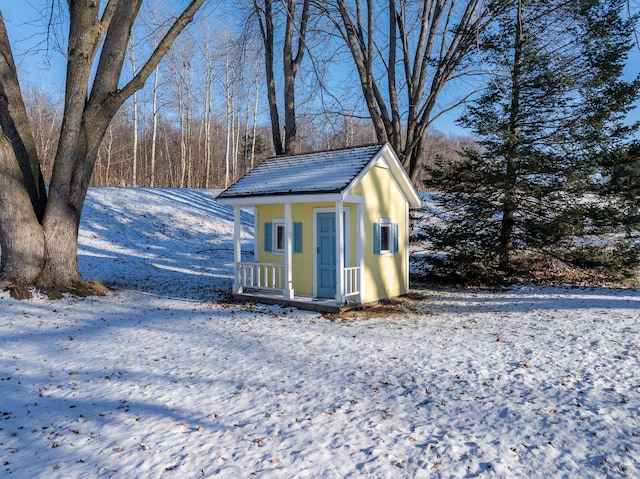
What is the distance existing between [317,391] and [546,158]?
459 inches

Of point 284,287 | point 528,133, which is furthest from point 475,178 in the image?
point 284,287

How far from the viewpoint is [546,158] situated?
13328mm

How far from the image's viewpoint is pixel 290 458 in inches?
144

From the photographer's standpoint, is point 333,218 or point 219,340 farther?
point 333,218

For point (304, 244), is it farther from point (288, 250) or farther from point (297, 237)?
point (288, 250)

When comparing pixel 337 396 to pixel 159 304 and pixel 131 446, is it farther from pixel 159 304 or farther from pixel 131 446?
pixel 159 304

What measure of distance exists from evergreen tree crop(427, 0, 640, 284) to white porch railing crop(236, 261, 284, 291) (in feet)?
17.7

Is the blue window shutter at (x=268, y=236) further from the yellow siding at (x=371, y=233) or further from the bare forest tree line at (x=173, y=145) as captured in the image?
the bare forest tree line at (x=173, y=145)

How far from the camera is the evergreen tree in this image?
1258 centimetres

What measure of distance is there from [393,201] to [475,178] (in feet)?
12.6

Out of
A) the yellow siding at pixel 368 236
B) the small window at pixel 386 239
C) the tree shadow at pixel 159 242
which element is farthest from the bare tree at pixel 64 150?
the small window at pixel 386 239

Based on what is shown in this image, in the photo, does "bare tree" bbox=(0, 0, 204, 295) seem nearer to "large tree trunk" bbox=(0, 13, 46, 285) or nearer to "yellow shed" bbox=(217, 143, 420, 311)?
"large tree trunk" bbox=(0, 13, 46, 285)

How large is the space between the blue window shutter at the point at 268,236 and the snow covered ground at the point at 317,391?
1.95 meters

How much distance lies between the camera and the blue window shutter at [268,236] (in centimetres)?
1132
